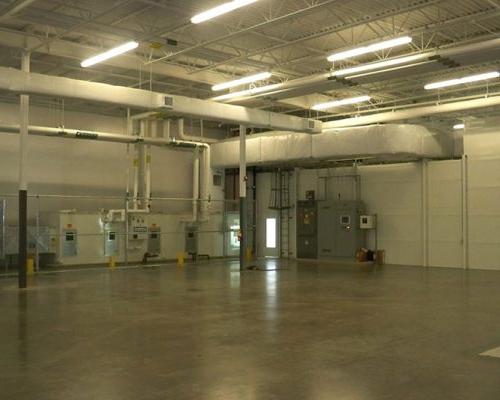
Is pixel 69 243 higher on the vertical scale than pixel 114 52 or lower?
lower

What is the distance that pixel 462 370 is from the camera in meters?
6.44

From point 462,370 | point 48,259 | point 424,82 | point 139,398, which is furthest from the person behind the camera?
point 48,259

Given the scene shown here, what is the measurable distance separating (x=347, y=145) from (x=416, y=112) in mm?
2429

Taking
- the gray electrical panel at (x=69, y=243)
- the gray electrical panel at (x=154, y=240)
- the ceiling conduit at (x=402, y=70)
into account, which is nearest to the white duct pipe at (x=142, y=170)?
the gray electrical panel at (x=154, y=240)

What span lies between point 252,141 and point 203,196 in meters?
3.12

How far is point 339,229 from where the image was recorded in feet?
71.8

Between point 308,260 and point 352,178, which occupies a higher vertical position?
point 352,178

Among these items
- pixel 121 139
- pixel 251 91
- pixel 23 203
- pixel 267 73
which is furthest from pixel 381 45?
pixel 121 139

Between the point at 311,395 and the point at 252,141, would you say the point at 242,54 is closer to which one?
the point at 252,141

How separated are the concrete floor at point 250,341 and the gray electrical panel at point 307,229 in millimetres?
8206

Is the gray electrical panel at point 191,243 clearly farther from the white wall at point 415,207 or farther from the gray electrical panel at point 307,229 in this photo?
the white wall at point 415,207

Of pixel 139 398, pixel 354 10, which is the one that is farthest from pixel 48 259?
pixel 139 398

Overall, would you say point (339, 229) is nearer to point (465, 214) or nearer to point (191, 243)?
point (465, 214)

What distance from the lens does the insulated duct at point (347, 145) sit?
60.2 feet
